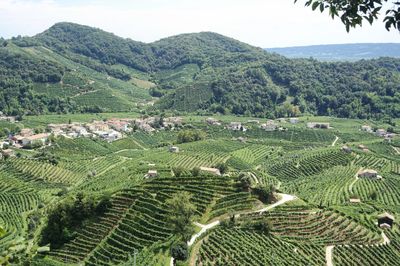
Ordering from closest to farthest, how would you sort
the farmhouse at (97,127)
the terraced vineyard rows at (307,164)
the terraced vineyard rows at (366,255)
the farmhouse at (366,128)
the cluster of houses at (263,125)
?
the terraced vineyard rows at (366,255), the terraced vineyard rows at (307,164), the farmhouse at (97,127), the cluster of houses at (263,125), the farmhouse at (366,128)

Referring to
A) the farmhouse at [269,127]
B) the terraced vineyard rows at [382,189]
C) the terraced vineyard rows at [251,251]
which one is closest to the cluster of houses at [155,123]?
the farmhouse at [269,127]

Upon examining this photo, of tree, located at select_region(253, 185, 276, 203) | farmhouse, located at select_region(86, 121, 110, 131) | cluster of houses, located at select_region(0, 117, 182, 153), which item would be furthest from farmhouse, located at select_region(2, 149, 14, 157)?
tree, located at select_region(253, 185, 276, 203)

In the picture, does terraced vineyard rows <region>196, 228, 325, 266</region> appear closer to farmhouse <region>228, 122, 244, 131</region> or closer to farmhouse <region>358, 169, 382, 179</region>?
farmhouse <region>358, 169, 382, 179</region>

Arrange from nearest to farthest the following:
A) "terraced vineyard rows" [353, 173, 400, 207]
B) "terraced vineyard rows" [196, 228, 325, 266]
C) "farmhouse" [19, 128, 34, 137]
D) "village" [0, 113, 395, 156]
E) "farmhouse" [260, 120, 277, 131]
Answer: "terraced vineyard rows" [196, 228, 325, 266] → "terraced vineyard rows" [353, 173, 400, 207] → "village" [0, 113, 395, 156] → "farmhouse" [19, 128, 34, 137] → "farmhouse" [260, 120, 277, 131]

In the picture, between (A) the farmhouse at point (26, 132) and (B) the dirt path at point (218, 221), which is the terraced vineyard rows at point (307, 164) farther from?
(A) the farmhouse at point (26, 132)

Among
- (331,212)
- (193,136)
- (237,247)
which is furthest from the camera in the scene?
(193,136)

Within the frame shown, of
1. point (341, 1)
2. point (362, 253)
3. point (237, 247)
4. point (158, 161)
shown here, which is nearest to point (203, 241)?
point (237, 247)

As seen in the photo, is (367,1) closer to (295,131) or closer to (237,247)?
(237,247)

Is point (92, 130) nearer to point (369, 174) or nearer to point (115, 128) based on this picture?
point (115, 128)

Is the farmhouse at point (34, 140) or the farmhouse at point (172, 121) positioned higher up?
the farmhouse at point (34, 140)
